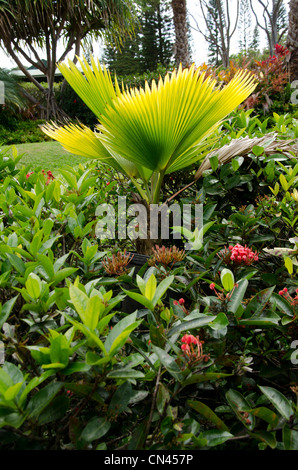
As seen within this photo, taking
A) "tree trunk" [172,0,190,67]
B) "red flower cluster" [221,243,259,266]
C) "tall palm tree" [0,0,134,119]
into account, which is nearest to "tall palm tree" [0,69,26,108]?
"tall palm tree" [0,0,134,119]

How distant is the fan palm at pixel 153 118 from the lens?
5.17 feet

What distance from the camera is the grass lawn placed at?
736cm

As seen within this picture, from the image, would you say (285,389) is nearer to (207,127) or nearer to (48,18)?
(207,127)

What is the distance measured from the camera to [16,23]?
13117mm

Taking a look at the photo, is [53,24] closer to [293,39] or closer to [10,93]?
[10,93]

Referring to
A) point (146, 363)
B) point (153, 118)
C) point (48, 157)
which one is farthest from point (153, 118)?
point (48, 157)

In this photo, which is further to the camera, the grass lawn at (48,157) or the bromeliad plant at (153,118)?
the grass lawn at (48,157)

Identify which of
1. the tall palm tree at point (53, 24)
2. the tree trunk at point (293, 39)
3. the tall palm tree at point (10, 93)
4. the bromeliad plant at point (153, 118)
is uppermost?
the tall palm tree at point (53, 24)

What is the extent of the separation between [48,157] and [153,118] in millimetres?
7286

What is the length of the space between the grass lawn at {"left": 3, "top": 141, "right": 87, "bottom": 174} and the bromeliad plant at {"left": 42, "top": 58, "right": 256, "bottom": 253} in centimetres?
519
